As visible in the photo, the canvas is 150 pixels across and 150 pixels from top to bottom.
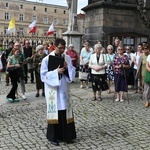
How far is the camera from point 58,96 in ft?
17.7

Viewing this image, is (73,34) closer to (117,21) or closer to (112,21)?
(112,21)

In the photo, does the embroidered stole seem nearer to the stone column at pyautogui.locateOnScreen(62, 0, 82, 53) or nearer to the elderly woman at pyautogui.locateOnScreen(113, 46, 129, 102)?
the elderly woman at pyautogui.locateOnScreen(113, 46, 129, 102)

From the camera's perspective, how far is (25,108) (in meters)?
8.12

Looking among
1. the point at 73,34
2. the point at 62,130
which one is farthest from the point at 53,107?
the point at 73,34

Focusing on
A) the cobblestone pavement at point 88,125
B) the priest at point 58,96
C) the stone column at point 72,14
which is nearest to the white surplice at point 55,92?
the priest at point 58,96

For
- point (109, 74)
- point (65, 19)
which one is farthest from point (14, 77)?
point (65, 19)

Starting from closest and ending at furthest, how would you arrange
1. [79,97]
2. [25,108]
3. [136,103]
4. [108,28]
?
[25,108] → [136,103] → [79,97] → [108,28]

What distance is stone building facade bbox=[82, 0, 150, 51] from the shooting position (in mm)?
14289

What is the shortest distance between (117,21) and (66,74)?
385 inches

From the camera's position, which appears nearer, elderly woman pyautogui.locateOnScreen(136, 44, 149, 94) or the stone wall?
elderly woman pyautogui.locateOnScreen(136, 44, 149, 94)

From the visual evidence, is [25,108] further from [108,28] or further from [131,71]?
[108,28]

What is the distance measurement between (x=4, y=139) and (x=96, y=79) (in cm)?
413

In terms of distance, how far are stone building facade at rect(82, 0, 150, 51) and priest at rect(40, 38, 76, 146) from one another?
9.09m

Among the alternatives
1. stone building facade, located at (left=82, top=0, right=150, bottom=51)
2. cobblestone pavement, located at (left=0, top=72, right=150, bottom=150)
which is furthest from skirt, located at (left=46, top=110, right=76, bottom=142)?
stone building facade, located at (left=82, top=0, right=150, bottom=51)
